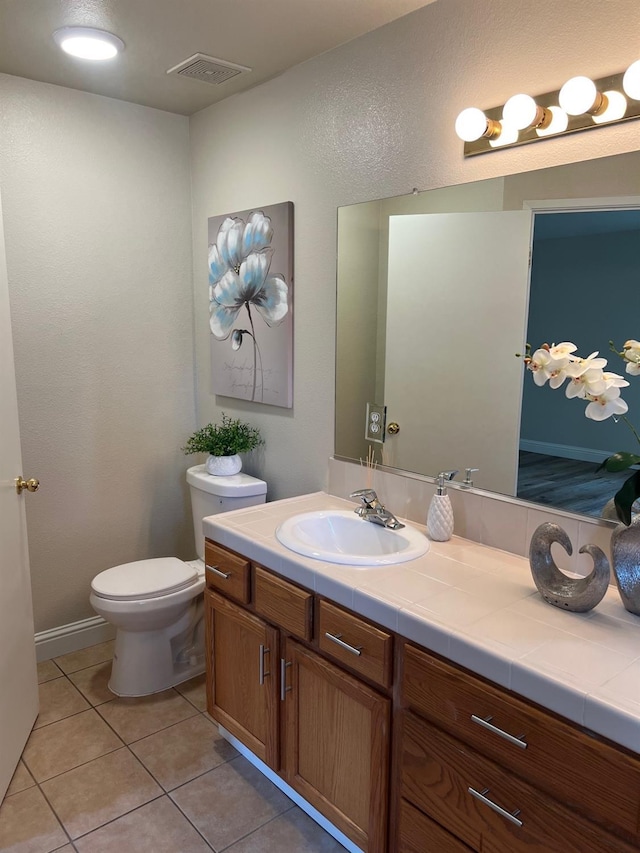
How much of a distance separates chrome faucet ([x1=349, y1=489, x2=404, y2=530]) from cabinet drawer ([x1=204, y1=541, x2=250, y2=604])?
Answer: 0.41m

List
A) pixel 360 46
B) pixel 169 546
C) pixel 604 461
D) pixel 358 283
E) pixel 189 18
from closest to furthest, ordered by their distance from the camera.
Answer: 1. pixel 604 461
2. pixel 189 18
3. pixel 360 46
4. pixel 358 283
5. pixel 169 546

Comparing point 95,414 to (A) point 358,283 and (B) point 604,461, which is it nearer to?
(A) point 358,283

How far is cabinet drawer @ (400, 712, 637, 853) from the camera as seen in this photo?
3.85 feet

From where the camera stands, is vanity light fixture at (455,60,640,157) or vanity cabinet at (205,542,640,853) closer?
vanity cabinet at (205,542,640,853)

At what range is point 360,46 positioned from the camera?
2135 mm

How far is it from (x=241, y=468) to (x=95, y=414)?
27.8 inches

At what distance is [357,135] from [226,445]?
132cm

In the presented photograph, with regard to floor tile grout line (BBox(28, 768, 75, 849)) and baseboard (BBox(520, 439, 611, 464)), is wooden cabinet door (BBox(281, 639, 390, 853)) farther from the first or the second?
baseboard (BBox(520, 439, 611, 464))

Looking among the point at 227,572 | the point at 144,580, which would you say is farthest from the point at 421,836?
the point at 144,580

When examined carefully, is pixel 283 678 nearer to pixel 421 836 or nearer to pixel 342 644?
pixel 342 644

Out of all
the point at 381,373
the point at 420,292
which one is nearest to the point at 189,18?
the point at 420,292

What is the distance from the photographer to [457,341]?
1.98 meters

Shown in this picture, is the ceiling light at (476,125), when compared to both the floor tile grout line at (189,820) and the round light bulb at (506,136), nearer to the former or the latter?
the round light bulb at (506,136)

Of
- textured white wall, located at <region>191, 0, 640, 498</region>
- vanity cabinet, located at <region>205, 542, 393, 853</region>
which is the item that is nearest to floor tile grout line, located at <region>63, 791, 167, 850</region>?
vanity cabinet, located at <region>205, 542, 393, 853</region>
